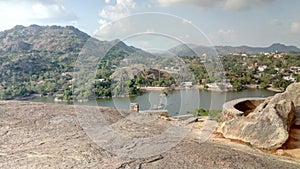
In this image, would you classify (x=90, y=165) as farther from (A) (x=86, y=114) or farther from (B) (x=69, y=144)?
(A) (x=86, y=114)

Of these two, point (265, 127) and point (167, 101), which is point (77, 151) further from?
point (167, 101)

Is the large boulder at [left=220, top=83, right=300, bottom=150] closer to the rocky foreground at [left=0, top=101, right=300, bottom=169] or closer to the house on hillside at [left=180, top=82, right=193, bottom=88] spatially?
the house on hillside at [left=180, top=82, right=193, bottom=88]

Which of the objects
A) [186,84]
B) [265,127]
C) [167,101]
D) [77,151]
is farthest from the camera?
[167,101]

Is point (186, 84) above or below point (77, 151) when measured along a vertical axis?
above

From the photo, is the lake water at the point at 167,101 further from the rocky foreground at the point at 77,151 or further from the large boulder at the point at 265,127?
the rocky foreground at the point at 77,151

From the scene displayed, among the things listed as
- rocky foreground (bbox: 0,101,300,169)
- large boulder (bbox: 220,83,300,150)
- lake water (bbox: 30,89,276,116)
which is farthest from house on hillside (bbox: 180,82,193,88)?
rocky foreground (bbox: 0,101,300,169)

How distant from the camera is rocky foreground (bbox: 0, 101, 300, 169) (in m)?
2.63

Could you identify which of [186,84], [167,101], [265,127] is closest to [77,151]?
[186,84]

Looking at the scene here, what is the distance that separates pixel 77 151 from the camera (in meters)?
2.83

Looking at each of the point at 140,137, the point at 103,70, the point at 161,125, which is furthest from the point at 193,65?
the point at 140,137

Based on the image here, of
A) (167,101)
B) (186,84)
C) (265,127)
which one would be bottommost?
(265,127)

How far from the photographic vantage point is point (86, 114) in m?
4.42

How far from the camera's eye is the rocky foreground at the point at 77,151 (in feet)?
8.62

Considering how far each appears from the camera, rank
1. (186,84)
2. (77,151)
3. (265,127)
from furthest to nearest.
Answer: (186,84)
(265,127)
(77,151)
